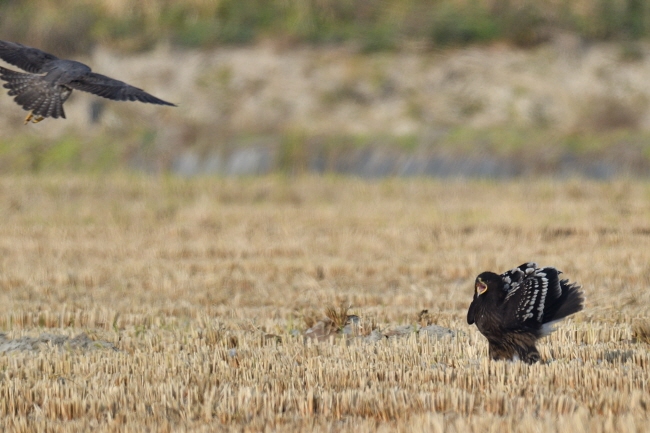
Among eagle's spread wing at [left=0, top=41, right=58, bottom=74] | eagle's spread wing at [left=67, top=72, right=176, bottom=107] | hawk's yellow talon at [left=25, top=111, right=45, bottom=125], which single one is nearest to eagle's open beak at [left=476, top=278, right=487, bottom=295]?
eagle's spread wing at [left=67, top=72, right=176, bottom=107]

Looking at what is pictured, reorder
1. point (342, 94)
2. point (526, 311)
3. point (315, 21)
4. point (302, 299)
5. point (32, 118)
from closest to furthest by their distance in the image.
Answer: point (526, 311) < point (32, 118) < point (302, 299) < point (342, 94) < point (315, 21)

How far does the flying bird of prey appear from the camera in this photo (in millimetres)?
7055

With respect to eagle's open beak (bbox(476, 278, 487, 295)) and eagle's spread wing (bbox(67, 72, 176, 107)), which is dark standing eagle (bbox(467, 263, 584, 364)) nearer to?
eagle's open beak (bbox(476, 278, 487, 295))

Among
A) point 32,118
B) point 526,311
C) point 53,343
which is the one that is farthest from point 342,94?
point 526,311

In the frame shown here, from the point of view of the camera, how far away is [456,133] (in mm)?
20781

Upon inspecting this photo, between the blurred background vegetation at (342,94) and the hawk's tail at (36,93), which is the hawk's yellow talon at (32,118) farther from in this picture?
the blurred background vegetation at (342,94)

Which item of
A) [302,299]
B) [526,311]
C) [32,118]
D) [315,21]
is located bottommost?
[526,311]

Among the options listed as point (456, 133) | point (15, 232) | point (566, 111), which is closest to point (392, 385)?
point (15, 232)

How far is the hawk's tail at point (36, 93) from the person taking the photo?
704cm

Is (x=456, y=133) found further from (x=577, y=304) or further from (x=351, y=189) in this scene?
(x=577, y=304)

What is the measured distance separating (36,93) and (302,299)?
136 inches

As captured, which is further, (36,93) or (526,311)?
(36,93)

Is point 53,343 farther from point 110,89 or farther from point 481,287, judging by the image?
point 481,287

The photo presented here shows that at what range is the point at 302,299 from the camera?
9.59 metres
